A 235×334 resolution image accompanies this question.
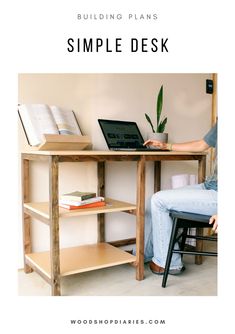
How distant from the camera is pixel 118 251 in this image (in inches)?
76.6

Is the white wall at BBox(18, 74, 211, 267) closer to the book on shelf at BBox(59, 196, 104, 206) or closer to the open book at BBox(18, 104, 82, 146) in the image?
the open book at BBox(18, 104, 82, 146)

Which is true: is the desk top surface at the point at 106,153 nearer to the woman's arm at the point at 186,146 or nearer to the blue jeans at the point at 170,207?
the woman's arm at the point at 186,146

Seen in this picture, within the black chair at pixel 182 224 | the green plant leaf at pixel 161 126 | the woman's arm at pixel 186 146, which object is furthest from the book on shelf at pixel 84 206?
the green plant leaf at pixel 161 126

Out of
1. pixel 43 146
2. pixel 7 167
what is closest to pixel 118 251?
pixel 43 146

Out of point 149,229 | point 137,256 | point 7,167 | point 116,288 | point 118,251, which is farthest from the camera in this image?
point 149,229

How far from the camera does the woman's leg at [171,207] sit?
1.66 m

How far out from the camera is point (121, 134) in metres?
2.05

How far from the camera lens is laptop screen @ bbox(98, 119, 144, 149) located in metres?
1.95

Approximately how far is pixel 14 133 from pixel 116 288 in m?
1.05

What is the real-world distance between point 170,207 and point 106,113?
776mm

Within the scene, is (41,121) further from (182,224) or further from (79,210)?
(182,224)
